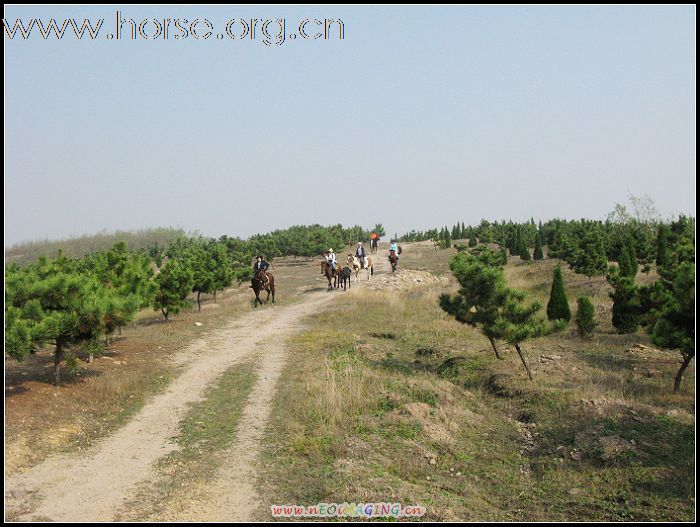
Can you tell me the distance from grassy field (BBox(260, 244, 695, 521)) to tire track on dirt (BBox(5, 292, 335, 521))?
131 cm

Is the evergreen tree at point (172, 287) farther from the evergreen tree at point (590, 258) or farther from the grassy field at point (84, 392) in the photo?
the evergreen tree at point (590, 258)

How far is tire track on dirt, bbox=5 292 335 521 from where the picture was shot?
8266mm

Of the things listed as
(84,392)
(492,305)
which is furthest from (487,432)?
(84,392)

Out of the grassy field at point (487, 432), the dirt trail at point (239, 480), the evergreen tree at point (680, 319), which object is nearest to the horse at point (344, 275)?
the grassy field at point (487, 432)

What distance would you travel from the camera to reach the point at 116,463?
32.6 ft

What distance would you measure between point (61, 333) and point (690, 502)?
45.2 ft

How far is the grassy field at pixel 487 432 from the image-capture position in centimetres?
910

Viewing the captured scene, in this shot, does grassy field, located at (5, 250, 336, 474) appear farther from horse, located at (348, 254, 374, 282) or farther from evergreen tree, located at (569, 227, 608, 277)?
evergreen tree, located at (569, 227, 608, 277)

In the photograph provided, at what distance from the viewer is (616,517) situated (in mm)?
8680

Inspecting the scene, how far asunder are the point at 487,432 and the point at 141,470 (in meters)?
7.41

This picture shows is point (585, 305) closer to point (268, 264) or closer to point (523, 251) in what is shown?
point (268, 264)

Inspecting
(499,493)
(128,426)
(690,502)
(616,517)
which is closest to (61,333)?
(128,426)

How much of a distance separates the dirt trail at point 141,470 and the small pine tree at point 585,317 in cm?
1232

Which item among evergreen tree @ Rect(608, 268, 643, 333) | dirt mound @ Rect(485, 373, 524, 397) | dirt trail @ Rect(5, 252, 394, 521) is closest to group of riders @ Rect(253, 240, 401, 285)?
dirt trail @ Rect(5, 252, 394, 521)
